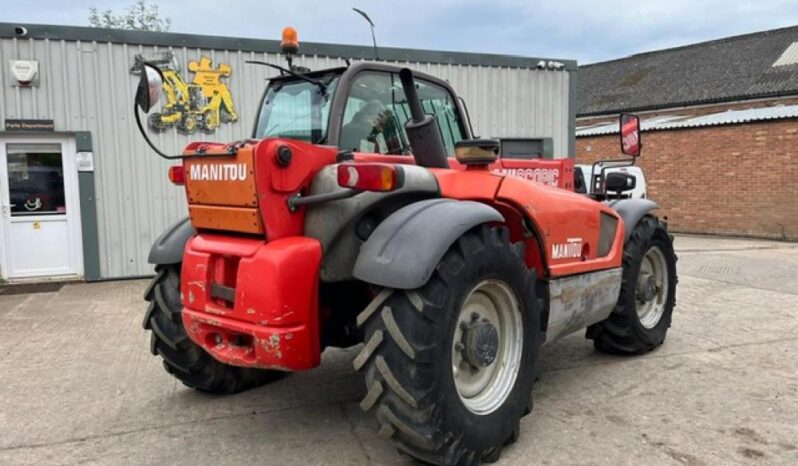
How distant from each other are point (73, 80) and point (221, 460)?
7.60m

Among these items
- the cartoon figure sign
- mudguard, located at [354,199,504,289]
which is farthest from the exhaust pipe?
the cartoon figure sign

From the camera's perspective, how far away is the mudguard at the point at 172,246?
3.94m

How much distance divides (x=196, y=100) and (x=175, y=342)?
6484mm

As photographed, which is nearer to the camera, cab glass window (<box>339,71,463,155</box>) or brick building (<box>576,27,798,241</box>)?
cab glass window (<box>339,71,463,155</box>)

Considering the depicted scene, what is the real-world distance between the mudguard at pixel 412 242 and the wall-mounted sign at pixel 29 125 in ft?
25.4

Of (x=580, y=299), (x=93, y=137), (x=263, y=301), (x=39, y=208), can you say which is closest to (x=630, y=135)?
(x=580, y=299)

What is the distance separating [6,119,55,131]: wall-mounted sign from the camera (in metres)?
8.66

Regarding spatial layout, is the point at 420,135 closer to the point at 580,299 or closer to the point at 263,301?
the point at 263,301

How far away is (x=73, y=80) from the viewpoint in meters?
8.91

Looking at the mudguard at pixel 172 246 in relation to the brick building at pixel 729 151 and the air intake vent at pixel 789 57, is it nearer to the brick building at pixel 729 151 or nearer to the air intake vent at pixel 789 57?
the brick building at pixel 729 151

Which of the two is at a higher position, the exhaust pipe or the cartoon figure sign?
the cartoon figure sign

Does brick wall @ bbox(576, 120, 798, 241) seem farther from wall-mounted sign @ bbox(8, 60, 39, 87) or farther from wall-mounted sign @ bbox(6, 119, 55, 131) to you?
wall-mounted sign @ bbox(8, 60, 39, 87)

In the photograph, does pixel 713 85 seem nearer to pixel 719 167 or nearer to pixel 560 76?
pixel 719 167

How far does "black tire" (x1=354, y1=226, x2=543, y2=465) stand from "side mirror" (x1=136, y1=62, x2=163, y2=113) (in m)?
1.42
